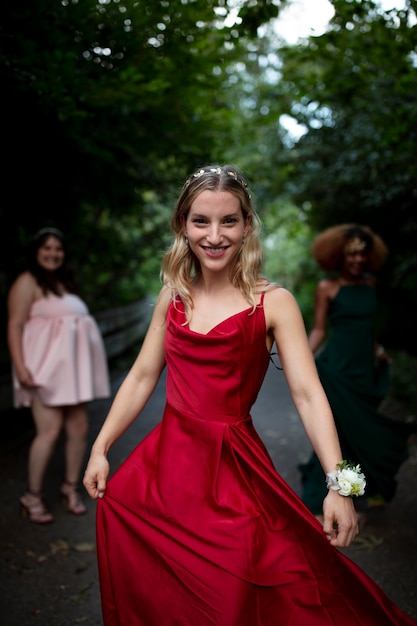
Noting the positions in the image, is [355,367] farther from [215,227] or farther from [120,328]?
[120,328]

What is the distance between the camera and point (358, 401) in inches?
172

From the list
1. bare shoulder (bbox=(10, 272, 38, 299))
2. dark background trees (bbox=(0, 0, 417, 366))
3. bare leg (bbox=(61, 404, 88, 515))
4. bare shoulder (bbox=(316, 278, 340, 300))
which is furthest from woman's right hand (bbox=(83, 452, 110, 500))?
bare shoulder (bbox=(316, 278, 340, 300))

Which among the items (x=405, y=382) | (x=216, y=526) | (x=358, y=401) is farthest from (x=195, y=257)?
(x=405, y=382)

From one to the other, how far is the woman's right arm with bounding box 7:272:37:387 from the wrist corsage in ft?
10.0

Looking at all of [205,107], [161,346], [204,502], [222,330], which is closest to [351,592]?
[204,502]

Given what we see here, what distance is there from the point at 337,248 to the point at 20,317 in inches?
108

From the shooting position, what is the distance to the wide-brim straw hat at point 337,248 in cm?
489

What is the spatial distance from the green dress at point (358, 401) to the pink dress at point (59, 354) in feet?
6.25

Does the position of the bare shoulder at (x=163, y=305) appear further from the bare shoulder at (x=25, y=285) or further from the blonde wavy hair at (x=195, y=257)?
the bare shoulder at (x=25, y=285)

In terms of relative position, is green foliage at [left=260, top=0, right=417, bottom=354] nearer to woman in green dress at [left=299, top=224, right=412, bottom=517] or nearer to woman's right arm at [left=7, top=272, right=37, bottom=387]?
woman in green dress at [left=299, top=224, right=412, bottom=517]

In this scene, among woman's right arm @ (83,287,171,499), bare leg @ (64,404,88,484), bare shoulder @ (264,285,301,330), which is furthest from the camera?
bare leg @ (64,404,88,484)

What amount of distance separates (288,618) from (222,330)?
1.05 m

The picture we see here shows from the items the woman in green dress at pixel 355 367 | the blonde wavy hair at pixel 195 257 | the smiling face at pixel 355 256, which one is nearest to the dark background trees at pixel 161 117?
the blonde wavy hair at pixel 195 257

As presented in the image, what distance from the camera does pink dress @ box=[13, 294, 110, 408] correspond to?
14.8 feet
